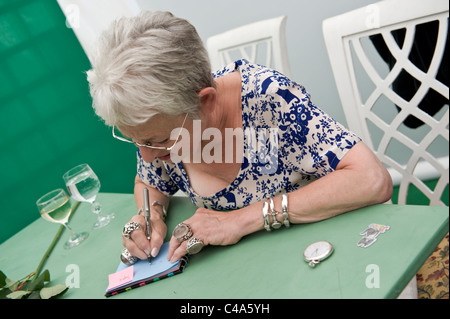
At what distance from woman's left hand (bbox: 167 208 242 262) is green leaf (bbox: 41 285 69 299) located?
0.97ft

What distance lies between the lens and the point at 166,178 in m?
1.45

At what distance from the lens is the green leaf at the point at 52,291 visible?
41.1 inches

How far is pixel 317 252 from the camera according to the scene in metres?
0.86

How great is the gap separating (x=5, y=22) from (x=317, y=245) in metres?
2.12

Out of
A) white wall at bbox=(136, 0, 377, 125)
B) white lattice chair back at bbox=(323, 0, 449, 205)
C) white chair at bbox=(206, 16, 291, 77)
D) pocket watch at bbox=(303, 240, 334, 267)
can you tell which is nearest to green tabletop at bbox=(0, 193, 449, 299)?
pocket watch at bbox=(303, 240, 334, 267)

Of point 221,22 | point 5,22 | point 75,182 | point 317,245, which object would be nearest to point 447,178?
point 317,245

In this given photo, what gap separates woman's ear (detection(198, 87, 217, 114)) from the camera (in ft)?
3.44

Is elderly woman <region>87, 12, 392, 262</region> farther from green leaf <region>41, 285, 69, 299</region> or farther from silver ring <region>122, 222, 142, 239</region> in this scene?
green leaf <region>41, 285, 69, 299</region>

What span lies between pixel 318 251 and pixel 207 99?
481 millimetres

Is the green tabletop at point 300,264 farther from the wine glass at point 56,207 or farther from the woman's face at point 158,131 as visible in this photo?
the woman's face at point 158,131

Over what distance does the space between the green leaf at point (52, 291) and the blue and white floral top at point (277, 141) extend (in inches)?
18.0

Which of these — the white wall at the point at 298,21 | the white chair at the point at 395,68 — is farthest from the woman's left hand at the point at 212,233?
the white wall at the point at 298,21

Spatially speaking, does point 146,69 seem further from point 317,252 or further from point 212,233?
point 317,252
